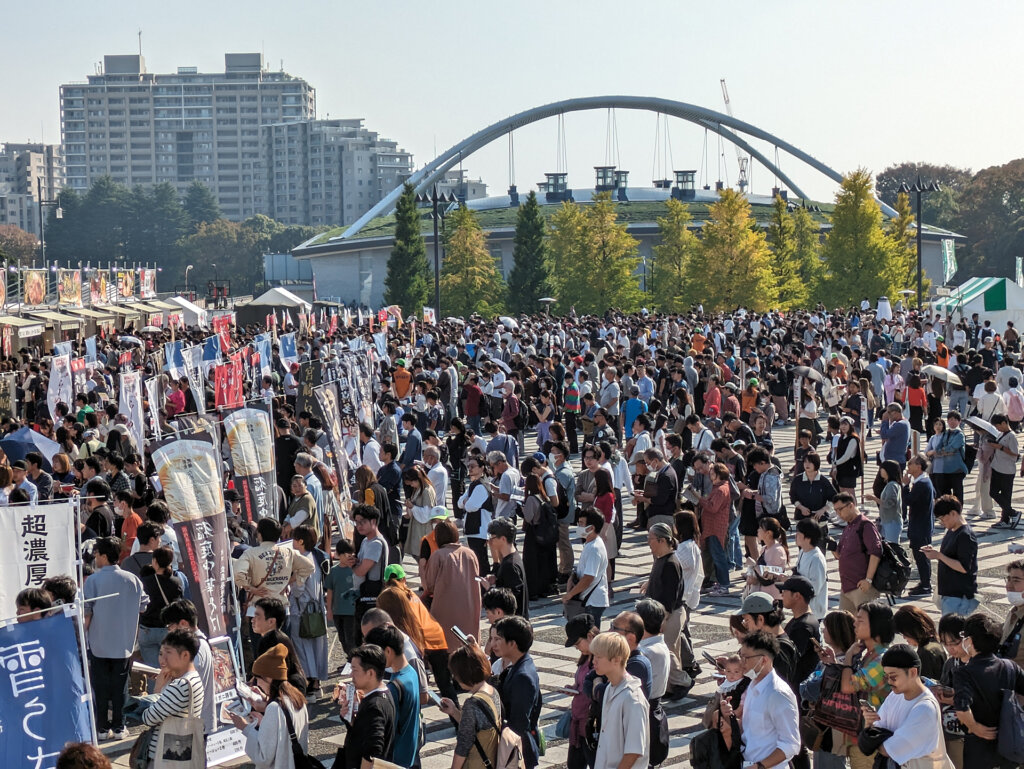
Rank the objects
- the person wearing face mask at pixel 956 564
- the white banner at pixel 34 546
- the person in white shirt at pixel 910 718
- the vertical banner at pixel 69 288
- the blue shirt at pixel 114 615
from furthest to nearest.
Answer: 1. the vertical banner at pixel 69 288
2. the person wearing face mask at pixel 956 564
3. the blue shirt at pixel 114 615
4. the white banner at pixel 34 546
5. the person in white shirt at pixel 910 718

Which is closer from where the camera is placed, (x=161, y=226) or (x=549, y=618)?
(x=549, y=618)

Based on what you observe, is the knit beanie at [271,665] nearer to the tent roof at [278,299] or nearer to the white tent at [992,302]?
the white tent at [992,302]

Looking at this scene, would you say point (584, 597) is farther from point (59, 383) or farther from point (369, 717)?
point (59, 383)

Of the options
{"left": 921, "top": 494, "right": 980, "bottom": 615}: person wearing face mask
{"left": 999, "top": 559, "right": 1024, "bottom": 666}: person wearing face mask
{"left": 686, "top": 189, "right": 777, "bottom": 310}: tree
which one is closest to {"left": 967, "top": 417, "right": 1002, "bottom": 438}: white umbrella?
{"left": 921, "top": 494, "right": 980, "bottom": 615}: person wearing face mask

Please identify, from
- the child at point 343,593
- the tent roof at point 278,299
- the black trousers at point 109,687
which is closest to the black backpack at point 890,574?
the child at point 343,593

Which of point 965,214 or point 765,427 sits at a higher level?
point 965,214

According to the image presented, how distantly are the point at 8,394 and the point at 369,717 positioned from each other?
1748cm

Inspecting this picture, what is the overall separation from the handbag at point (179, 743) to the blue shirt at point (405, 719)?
3.35 feet

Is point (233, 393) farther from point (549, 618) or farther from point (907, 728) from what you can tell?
point (907, 728)

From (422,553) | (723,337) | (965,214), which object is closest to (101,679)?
(422,553)

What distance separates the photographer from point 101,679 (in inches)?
353

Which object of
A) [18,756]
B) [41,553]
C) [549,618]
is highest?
[41,553]

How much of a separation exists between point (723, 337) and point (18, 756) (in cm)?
2670

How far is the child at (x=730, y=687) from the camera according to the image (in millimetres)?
6242
